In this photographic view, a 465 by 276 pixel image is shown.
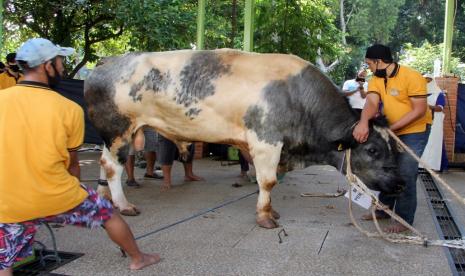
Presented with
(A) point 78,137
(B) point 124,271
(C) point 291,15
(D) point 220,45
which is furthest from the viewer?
(D) point 220,45

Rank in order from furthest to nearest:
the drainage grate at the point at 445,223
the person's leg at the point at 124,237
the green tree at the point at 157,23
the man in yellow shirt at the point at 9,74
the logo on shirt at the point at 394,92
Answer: the green tree at the point at 157,23, the man in yellow shirt at the point at 9,74, the logo on shirt at the point at 394,92, the drainage grate at the point at 445,223, the person's leg at the point at 124,237

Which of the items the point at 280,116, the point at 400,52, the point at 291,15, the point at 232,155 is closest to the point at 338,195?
the point at 280,116

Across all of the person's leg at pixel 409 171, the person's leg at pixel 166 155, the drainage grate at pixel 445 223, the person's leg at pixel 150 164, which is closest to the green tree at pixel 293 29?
the drainage grate at pixel 445 223

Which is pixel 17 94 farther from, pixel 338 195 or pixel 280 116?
pixel 338 195

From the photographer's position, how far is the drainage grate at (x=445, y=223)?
4243mm

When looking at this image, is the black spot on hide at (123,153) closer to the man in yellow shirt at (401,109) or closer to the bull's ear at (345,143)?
the bull's ear at (345,143)

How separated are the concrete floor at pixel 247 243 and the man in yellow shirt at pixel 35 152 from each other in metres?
0.86

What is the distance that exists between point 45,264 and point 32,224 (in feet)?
3.28

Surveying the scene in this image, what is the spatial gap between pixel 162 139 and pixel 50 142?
4.24 m

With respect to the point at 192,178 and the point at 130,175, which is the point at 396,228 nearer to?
the point at 192,178

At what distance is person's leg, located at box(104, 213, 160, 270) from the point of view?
3502 mm

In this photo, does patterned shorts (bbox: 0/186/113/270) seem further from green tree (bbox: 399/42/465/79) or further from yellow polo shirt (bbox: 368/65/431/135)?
green tree (bbox: 399/42/465/79)

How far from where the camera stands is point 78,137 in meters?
3.23

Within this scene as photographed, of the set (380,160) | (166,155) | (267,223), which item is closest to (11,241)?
(267,223)
